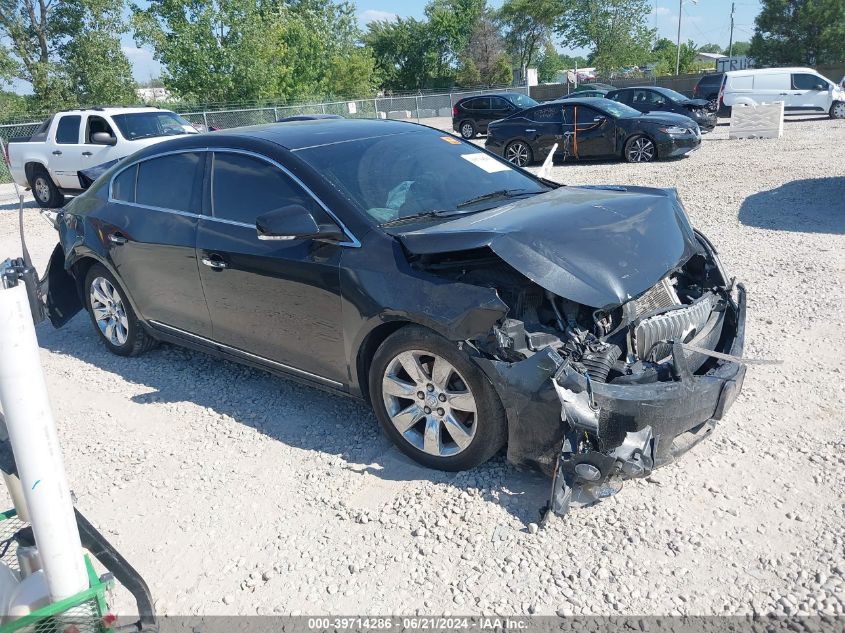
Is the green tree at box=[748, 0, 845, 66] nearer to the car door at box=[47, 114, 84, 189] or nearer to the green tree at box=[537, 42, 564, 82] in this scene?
the green tree at box=[537, 42, 564, 82]

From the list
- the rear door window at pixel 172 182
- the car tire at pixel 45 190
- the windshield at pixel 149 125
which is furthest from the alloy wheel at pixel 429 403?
the car tire at pixel 45 190

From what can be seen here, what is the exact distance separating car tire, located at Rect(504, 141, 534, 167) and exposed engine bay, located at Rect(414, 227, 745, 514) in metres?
12.6

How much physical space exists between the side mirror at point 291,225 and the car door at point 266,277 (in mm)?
139

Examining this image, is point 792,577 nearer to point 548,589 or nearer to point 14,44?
point 548,589

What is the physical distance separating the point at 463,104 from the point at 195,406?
67.7ft

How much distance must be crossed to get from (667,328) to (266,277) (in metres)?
2.22

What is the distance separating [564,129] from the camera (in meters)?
15.0

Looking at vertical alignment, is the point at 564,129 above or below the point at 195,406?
above

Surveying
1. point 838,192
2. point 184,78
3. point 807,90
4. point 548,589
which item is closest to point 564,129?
point 838,192

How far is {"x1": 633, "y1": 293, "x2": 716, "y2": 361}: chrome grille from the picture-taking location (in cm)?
329

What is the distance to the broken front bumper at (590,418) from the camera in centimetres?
294

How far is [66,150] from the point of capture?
14078mm

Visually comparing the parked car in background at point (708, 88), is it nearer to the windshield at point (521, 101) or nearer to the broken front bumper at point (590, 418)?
the windshield at point (521, 101)

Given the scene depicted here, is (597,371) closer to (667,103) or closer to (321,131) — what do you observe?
(321,131)
